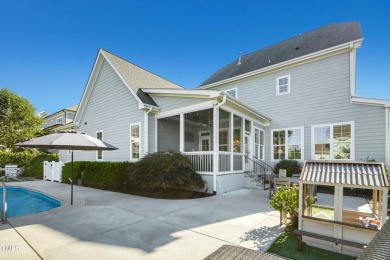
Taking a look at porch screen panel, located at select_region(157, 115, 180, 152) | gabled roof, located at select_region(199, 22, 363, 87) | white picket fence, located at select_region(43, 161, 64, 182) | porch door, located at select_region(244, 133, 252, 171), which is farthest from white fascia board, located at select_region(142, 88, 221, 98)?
white picket fence, located at select_region(43, 161, 64, 182)

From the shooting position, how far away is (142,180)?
877 cm

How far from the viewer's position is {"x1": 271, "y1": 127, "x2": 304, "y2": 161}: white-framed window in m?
12.3

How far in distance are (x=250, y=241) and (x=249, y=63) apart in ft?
48.3

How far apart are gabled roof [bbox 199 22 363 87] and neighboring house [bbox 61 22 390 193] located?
0.31ft

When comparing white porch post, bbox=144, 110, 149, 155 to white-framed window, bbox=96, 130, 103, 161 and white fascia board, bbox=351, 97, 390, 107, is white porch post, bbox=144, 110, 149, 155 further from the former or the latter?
white fascia board, bbox=351, 97, 390, 107

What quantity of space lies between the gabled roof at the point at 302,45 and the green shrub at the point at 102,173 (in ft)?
34.1

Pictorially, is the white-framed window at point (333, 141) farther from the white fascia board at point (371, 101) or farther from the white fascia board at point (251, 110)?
the white fascia board at point (251, 110)

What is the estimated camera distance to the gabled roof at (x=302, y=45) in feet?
40.0

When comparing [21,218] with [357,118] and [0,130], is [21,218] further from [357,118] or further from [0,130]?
Result: [0,130]

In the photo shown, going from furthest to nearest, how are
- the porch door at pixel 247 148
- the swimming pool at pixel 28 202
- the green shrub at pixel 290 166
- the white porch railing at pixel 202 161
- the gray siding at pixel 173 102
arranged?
the porch door at pixel 247 148 → the green shrub at pixel 290 166 → the gray siding at pixel 173 102 → the white porch railing at pixel 202 161 → the swimming pool at pixel 28 202

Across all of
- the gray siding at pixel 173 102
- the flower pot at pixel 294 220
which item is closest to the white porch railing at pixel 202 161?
the gray siding at pixel 173 102

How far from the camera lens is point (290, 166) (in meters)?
11.7

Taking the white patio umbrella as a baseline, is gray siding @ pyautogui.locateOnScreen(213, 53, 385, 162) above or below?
above

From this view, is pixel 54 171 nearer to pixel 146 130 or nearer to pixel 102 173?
pixel 102 173
